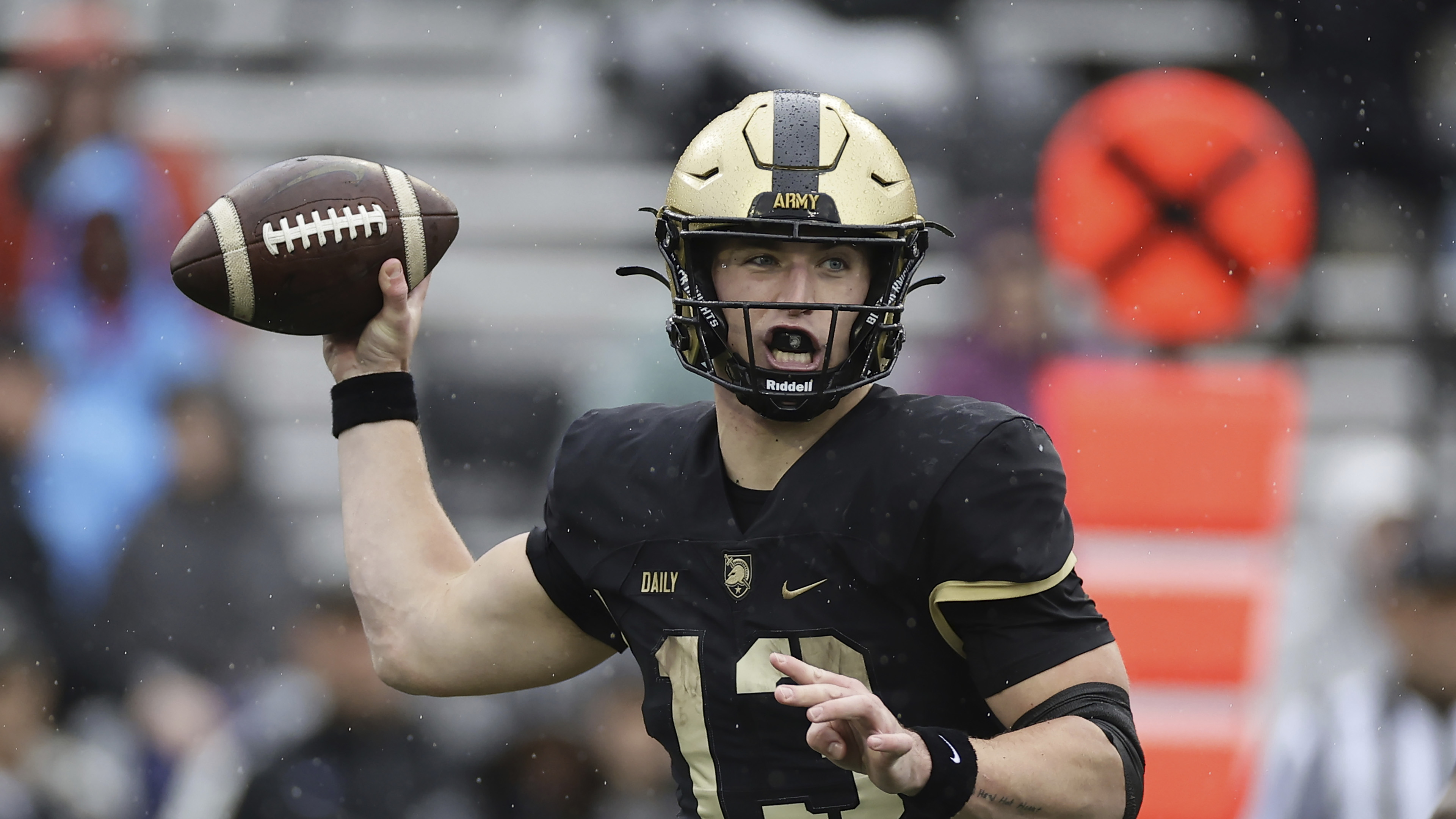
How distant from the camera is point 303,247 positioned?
2471mm

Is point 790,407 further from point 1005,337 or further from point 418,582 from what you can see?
point 1005,337

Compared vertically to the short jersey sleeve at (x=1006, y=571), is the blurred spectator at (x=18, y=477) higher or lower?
lower

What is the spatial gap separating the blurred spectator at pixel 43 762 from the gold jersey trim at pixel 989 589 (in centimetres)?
348

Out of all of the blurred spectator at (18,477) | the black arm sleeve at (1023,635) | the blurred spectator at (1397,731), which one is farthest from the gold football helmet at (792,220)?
the blurred spectator at (18,477)

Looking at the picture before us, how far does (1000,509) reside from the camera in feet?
6.89

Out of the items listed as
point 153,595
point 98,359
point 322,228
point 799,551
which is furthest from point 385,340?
point 98,359

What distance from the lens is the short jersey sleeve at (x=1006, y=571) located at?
6.78 feet

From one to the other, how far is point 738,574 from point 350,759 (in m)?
2.61

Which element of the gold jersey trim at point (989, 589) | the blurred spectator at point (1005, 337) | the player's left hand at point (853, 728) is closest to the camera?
the player's left hand at point (853, 728)

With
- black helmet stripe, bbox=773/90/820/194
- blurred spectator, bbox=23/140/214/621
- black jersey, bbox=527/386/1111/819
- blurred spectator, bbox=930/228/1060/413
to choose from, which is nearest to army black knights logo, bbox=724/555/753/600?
black jersey, bbox=527/386/1111/819

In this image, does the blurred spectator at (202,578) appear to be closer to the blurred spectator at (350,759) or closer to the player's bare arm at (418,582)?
the blurred spectator at (350,759)

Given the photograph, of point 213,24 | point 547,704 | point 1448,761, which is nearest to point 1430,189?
point 1448,761

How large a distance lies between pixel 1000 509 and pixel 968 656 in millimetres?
190

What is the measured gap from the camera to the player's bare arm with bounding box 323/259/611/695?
8.19ft
